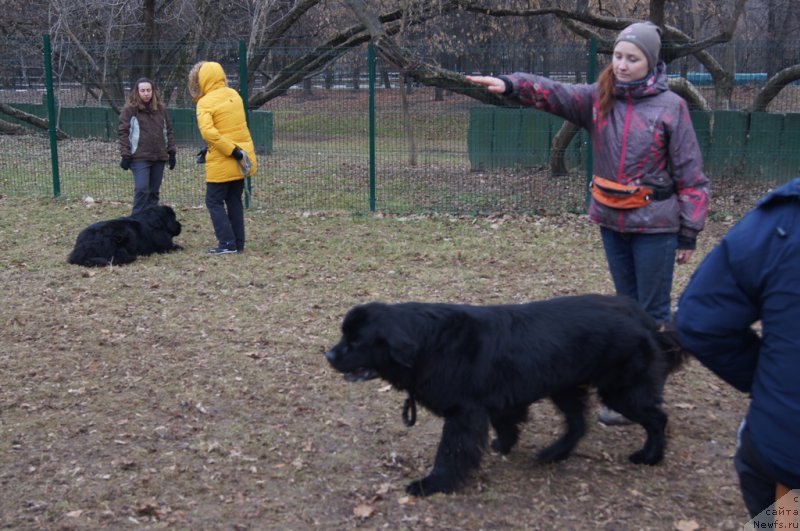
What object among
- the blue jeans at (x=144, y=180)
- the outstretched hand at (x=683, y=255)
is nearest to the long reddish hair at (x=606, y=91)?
the outstretched hand at (x=683, y=255)

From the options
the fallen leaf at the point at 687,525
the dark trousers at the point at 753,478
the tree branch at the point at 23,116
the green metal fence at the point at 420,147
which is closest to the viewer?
the dark trousers at the point at 753,478

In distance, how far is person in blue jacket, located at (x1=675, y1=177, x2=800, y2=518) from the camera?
2.09 meters

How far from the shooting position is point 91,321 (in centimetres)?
657

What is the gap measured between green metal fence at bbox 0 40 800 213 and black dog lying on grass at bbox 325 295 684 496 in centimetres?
730

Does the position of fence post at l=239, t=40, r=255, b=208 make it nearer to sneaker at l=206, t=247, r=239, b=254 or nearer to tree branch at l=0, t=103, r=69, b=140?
sneaker at l=206, t=247, r=239, b=254

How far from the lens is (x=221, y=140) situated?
8406 millimetres

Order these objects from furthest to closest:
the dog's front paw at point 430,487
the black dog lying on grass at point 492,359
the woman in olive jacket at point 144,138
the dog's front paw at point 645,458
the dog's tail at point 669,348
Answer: the woman in olive jacket at point 144,138, the dog's front paw at point 645,458, the dog's tail at point 669,348, the dog's front paw at point 430,487, the black dog lying on grass at point 492,359

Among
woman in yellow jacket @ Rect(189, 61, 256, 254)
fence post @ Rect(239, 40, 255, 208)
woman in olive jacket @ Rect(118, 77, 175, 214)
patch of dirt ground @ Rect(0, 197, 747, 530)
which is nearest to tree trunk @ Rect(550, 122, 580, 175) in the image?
patch of dirt ground @ Rect(0, 197, 747, 530)

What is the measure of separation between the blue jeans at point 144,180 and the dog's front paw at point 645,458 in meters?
7.11

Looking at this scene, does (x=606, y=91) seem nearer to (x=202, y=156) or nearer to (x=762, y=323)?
(x=762, y=323)

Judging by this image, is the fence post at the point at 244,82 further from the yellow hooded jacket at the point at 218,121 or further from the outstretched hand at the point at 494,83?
the outstretched hand at the point at 494,83

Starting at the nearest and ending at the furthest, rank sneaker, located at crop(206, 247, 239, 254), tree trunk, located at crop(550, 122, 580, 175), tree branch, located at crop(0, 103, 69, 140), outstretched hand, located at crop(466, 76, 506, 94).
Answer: outstretched hand, located at crop(466, 76, 506, 94)
sneaker, located at crop(206, 247, 239, 254)
tree trunk, located at crop(550, 122, 580, 175)
tree branch, located at crop(0, 103, 69, 140)

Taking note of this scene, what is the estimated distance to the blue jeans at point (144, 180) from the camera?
9648 mm

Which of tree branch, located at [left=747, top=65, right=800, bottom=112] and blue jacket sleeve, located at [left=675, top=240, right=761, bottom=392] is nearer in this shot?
blue jacket sleeve, located at [left=675, top=240, right=761, bottom=392]
